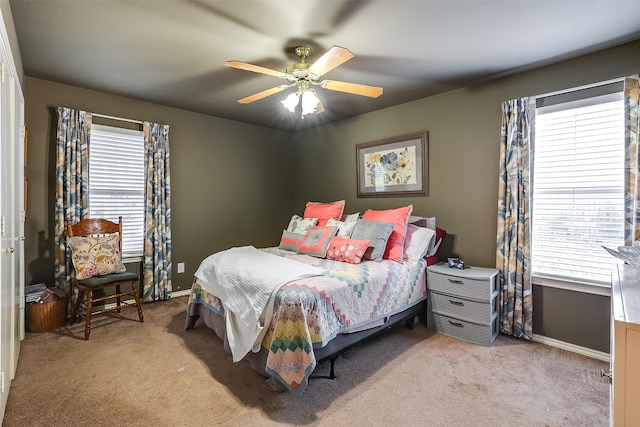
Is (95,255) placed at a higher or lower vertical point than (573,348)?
higher

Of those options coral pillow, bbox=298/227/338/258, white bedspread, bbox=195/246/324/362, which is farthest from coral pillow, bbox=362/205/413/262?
white bedspread, bbox=195/246/324/362

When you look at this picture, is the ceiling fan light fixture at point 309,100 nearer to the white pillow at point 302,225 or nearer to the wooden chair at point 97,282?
the white pillow at point 302,225

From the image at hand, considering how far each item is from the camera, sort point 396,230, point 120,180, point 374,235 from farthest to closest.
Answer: point 120,180, point 396,230, point 374,235

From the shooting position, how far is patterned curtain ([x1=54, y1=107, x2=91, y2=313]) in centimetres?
314

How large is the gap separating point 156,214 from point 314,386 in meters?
2.84

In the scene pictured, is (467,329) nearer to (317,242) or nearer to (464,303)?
(464,303)

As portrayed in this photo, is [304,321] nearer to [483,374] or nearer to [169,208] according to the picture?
[483,374]

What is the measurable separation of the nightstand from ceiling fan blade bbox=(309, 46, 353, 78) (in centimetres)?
206

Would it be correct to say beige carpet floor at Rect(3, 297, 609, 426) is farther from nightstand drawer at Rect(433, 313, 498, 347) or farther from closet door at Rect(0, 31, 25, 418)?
closet door at Rect(0, 31, 25, 418)

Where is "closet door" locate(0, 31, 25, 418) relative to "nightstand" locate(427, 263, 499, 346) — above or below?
above

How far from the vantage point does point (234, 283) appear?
7.65ft

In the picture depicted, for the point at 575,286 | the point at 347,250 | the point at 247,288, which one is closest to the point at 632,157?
the point at 575,286

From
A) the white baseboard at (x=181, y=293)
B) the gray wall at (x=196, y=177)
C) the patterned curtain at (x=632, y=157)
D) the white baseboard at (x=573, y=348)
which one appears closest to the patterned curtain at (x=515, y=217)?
the white baseboard at (x=573, y=348)

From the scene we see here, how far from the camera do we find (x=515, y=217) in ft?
9.14
